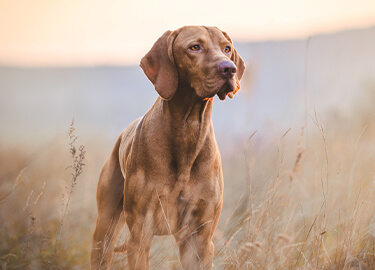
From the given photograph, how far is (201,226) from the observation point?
140 inches

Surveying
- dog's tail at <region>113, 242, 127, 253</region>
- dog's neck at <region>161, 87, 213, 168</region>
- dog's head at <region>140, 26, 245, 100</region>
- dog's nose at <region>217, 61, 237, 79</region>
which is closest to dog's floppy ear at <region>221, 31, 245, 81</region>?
dog's head at <region>140, 26, 245, 100</region>

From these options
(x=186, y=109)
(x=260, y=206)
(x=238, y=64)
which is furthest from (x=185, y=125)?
(x=260, y=206)

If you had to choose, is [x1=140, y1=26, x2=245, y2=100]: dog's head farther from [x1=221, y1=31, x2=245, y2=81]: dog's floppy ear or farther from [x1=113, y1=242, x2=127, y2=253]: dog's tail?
[x1=113, y1=242, x2=127, y2=253]: dog's tail

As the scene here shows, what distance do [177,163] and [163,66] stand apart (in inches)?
27.9

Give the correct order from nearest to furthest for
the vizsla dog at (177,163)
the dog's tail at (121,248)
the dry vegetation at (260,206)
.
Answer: the dry vegetation at (260,206) → the vizsla dog at (177,163) → the dog's tail at (121,248)

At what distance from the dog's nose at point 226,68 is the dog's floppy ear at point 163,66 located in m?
0.43

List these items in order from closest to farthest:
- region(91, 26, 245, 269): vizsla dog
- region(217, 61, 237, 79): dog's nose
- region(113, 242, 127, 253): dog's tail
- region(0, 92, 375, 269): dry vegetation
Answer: region(217, 61, 237, 79): dog's nose → region(0, 92, 375, 269): dry vegetation → region(91, 26, 245, 269): vizsla dog → region(113, 242, 127, 253): dog's tail

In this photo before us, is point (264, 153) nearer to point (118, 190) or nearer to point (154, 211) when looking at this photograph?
point (118, 190)

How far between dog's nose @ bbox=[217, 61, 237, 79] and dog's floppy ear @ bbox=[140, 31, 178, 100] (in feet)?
1.41

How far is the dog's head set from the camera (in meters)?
3.19

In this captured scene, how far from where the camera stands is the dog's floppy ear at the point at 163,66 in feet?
11.3

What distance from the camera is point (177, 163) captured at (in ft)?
11.7

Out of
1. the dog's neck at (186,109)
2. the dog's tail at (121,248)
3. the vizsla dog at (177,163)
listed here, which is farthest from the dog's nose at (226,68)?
the dog's tail at (121,248)

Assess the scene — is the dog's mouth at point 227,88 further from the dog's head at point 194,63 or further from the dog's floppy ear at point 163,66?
the dog's floppy ear at point 163,66
